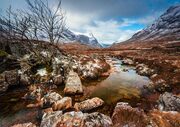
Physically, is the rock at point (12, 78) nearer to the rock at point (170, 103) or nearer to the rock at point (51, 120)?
the rock at point (51, 120)

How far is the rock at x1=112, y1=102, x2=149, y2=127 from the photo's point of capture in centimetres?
968

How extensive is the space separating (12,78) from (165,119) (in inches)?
748

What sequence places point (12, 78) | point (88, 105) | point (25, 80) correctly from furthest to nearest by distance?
point (25, 80)
point (12, 78)
point (88, 105)

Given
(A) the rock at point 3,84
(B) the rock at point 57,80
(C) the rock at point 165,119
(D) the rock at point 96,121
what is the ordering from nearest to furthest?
1. (C) the rock at point 165,119
2. (D) the rock at point 96,121
3. (A) the rock at point 3,84
4. (B) the rock at point 57,80

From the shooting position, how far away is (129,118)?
10156 millimetres

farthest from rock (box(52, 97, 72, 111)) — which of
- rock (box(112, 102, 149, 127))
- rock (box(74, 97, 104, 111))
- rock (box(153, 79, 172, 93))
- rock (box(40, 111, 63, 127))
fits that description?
rock (box(153, 79, 172, 93))

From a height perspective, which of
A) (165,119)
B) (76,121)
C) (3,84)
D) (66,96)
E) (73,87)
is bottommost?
(66,96)

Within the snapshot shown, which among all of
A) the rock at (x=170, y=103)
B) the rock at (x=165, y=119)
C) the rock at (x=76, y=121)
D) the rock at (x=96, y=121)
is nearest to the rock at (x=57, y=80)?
the rock at (x=76, y=121)

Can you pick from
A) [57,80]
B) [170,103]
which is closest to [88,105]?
[170,103]

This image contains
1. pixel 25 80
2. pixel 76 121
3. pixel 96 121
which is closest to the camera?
pixel 76 121

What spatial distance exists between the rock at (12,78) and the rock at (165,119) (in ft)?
58.4

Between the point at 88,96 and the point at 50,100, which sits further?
the point at 88,96

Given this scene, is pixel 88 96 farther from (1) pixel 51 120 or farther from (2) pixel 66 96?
(1) pixel 51 120

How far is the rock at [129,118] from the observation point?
9680mm
